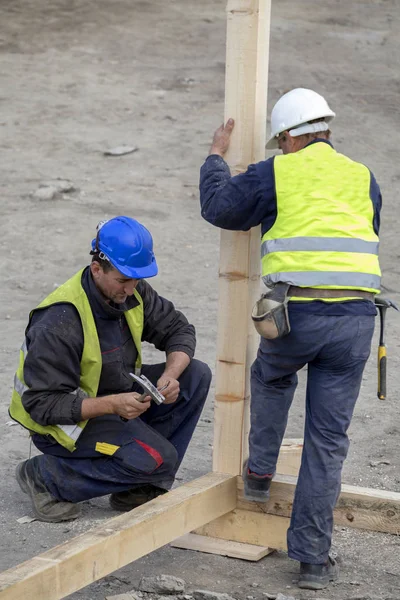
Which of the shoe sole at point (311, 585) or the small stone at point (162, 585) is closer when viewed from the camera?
the small stone at point (162, 585)

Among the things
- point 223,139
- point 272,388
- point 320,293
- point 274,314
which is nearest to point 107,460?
point 272,388

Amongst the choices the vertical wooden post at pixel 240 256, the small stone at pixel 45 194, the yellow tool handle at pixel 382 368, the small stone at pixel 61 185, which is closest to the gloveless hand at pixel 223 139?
the vertical wooden post at pixel 240 256

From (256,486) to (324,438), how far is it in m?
0.51

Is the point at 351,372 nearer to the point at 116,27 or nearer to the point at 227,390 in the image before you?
the point at 227,390

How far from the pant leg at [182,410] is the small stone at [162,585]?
930 millimetres

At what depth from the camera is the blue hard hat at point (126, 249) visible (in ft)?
15.0

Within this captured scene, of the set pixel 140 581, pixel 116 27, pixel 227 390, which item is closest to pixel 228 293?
pixel 227 390

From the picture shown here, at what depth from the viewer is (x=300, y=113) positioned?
13.9 feet

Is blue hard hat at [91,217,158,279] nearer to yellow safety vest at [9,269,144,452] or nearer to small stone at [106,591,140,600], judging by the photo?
yellow safety vest at [9,269,144,452]

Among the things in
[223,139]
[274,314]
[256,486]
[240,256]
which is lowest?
[256,486]

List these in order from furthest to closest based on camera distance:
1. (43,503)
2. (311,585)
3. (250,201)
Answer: (43,503)
(311,585)
(250,201)

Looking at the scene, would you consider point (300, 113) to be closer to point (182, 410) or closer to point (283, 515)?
point (182, 410)

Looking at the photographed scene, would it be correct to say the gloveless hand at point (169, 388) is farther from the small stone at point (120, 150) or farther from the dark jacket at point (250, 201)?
the small stone at point (120, 150)

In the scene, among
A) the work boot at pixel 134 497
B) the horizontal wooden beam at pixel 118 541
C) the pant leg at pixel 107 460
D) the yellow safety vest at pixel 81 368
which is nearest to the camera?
the horizontal wooden beam at pixel 118 541
